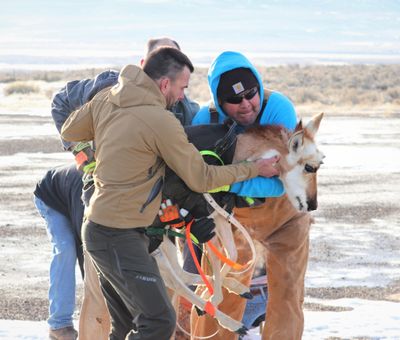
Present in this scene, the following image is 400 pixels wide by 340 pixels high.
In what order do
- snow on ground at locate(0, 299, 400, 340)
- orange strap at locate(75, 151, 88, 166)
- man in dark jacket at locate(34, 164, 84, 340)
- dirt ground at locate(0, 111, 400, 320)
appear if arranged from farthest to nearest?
dirt ground at locate(0, 111, 400, 320) < snow on ground at locate(0, 299, 400, 340) < man in dark jacket at locate(34, 164, 84, 340) < orange strap at locate(75, 151, 88, 166)

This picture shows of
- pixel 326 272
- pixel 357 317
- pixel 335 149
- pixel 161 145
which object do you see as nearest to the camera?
pixel 161 145

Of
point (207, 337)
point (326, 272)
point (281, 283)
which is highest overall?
point (281, 283)

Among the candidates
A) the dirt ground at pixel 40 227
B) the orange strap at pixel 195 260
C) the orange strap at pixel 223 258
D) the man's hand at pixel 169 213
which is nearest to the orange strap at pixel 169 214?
the man's hand at pixel 169 213

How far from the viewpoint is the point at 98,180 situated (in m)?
4.69

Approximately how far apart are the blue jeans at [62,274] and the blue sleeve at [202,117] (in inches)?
41.5

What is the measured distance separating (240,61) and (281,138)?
1.83 ft

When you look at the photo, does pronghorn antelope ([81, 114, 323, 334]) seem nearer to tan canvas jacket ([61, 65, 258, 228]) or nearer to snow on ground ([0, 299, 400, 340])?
tan canvas jacket ([61, 65, 258, 228])

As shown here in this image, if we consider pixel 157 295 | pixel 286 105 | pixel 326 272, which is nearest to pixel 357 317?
pixel 326 272

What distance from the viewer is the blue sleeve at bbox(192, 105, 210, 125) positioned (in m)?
5.77

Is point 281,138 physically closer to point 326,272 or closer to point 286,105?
point 286,105

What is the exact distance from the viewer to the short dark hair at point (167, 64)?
473 cm

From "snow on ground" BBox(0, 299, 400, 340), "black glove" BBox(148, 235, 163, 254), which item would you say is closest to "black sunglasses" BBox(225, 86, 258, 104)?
"black glove" BBox(148, 235, 163, 254)

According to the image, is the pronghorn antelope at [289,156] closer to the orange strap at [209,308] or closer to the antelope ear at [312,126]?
the antelope ear at [312,126]

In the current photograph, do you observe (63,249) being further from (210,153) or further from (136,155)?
(136,155)
